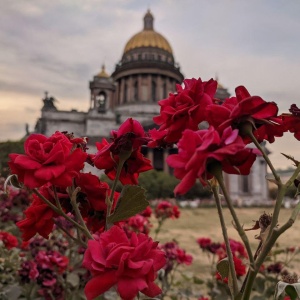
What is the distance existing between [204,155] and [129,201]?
21.0 inches

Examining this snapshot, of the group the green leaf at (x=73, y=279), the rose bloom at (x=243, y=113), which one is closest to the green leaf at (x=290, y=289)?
the rose bloom at (x=243, y=113)

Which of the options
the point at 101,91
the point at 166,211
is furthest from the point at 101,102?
the point at 166,211

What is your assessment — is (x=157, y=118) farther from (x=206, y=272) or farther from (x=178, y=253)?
(x=206, y=272)

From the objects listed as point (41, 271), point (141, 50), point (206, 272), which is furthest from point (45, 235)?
point (141, 50)

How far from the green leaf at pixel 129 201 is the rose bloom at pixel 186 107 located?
0.82ft

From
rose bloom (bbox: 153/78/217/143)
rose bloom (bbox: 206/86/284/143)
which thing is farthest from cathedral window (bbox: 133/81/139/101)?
rose bloom (bbox: 206/86/284/143)

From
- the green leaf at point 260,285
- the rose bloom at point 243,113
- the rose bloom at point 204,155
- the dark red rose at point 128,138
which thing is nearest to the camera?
the rose bloom at point 204,155

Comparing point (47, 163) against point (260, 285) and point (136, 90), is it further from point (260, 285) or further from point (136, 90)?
point (136, 90)

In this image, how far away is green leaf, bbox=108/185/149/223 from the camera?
129 centimetres

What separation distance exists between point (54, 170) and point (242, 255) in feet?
9.54

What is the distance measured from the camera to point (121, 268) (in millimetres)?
913

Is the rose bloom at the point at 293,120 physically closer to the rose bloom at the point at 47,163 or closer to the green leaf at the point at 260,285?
the rose bloom at the point at 47,163

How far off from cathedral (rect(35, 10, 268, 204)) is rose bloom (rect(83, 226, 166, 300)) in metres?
34.1

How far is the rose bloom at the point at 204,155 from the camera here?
2.78 ft
